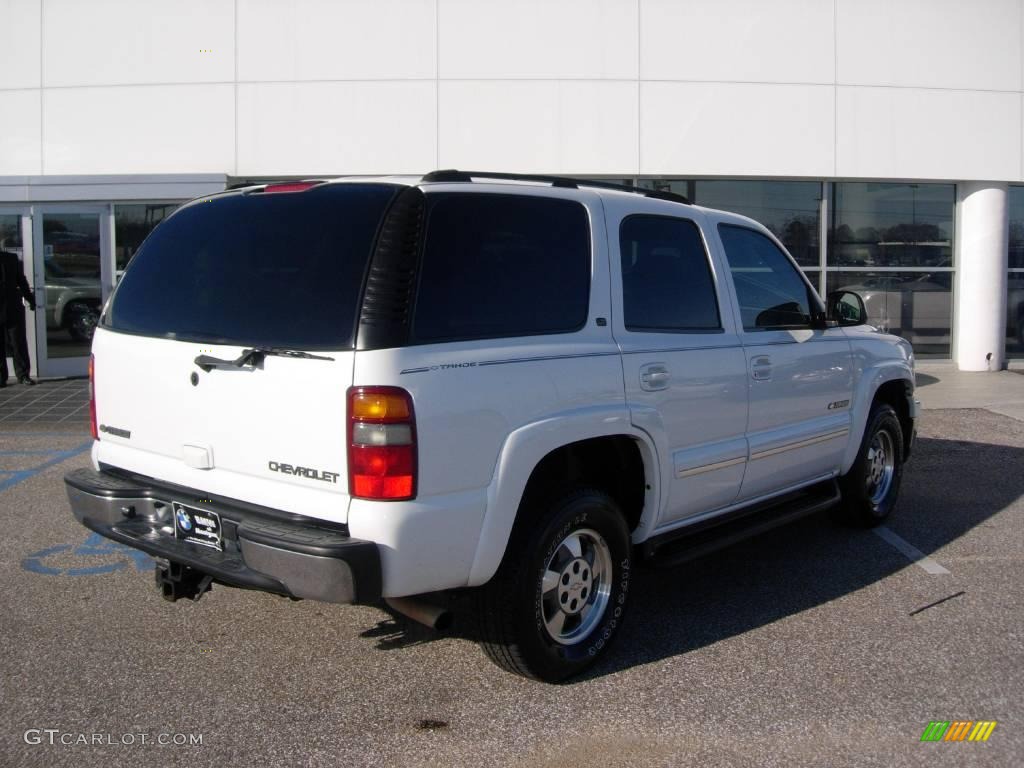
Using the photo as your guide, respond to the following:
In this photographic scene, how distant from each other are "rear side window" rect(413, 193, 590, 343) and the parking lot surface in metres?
1.50

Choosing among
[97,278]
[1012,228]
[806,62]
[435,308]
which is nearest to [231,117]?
[97,278]

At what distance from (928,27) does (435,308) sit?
1297 cm

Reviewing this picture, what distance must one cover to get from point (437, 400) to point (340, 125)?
35.2 feet

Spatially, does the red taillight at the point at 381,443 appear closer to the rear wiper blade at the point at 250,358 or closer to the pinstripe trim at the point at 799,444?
the rear wiper blade at the point at 250,358

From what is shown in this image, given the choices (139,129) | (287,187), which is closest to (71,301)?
(139,129)

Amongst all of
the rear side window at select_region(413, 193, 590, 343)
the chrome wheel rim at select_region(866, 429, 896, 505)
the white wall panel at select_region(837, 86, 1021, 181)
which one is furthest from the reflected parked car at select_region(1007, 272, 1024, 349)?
the rear side window at select_region(413, 193, 590, 343)

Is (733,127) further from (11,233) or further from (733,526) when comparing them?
(11,233)

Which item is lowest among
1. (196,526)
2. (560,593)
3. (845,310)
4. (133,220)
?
(560,593)

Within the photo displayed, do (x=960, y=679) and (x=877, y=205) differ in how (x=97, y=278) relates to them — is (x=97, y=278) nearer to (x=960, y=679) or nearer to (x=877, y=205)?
(x=877, y=205)

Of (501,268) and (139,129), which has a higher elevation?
(139,129)

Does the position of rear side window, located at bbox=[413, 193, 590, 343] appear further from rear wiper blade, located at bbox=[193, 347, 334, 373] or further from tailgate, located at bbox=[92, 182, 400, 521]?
rear wiper blade, located at bbox=[193, 347, 334, 373]

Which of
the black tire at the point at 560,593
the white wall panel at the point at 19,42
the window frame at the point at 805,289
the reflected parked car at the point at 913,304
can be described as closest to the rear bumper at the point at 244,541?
the black tire at the point at 560,593

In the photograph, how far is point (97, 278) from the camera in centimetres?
1327

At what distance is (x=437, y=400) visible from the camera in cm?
321
